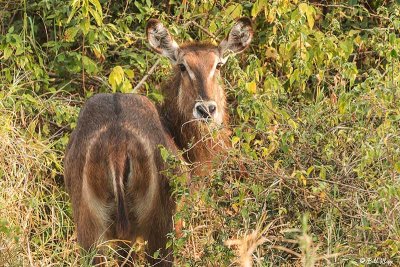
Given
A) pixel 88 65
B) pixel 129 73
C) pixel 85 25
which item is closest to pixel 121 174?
pixel 85 25

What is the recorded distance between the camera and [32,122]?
22.5ft

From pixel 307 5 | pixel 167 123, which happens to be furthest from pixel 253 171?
pixel 307 5

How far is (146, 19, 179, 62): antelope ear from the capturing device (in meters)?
6.67

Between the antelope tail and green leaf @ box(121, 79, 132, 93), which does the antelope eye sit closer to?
green leaf @ box(121, 79, 132, 93)

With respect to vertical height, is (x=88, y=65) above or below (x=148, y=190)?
below

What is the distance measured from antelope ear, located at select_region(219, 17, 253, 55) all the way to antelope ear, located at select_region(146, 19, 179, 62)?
338mm

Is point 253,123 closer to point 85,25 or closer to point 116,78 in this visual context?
point 116,78

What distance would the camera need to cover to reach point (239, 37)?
6824 mm

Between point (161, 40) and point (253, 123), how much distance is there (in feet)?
2.84

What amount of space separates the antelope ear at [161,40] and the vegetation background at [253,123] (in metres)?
0.37

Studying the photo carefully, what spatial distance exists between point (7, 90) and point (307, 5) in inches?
90.4

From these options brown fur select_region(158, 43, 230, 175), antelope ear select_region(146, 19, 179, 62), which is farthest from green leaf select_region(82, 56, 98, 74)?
brown fur select_region(158, 43, 230, 175)

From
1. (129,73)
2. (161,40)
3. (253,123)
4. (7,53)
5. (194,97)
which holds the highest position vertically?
(161,40)

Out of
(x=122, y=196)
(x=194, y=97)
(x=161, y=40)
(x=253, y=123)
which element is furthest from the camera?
(x=253, y=123)
